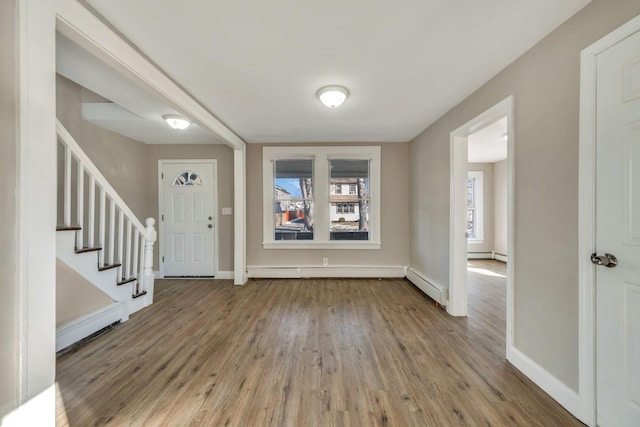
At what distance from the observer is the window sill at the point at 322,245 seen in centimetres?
434

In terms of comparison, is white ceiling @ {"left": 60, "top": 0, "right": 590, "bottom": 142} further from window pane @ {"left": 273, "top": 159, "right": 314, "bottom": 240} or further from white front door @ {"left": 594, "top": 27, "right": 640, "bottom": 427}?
window pane @ {"left": 273, "top": 159, "right": 314, "bottom": 240}

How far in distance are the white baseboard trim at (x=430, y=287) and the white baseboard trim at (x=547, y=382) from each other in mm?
1055

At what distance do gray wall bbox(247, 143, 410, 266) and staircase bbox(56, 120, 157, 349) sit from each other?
1617 mm

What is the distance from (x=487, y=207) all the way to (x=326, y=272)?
4555 millimetres

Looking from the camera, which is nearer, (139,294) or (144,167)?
(139,294)

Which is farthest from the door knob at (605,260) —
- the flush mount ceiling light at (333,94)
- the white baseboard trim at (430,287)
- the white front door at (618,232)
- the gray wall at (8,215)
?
the gray wall at (8,215)

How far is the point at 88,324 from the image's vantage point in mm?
2385

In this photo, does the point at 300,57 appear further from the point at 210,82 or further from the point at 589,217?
the point at 589,217

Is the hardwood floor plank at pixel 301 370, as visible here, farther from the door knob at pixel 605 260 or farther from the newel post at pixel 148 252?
the door knob at pixel 605 260

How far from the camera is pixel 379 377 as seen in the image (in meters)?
1.80

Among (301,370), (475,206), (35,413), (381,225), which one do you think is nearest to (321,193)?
(381,225)

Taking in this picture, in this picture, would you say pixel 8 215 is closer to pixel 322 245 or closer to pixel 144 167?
pixel 322 245

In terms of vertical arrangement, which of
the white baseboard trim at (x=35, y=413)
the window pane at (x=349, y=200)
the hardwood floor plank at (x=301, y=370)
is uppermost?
the window pane at (x=349, y=200)

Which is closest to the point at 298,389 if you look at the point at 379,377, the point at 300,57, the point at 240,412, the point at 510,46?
the point at 240,412
